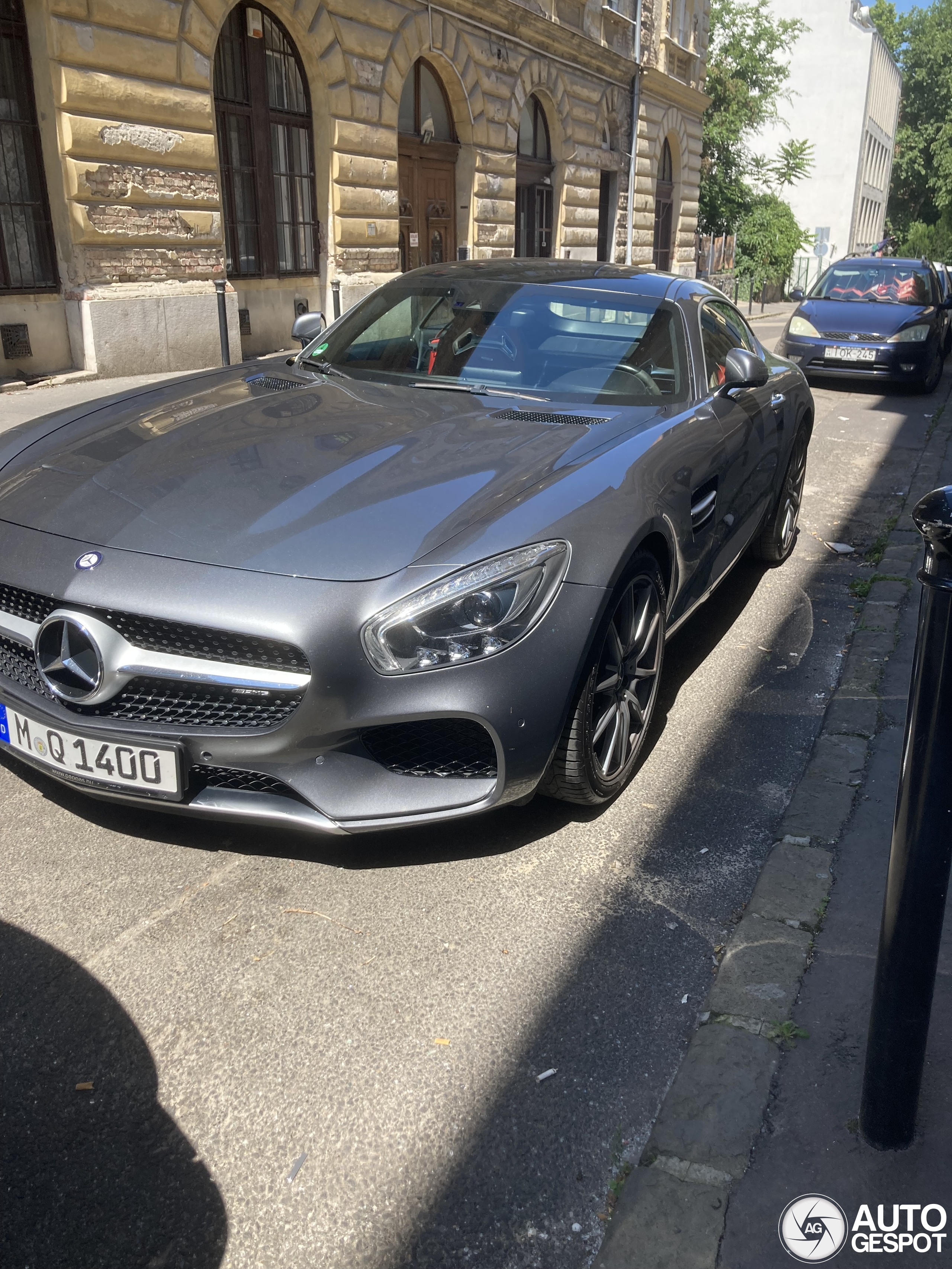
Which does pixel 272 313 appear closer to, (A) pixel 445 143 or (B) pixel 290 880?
(A) pixel 445 143

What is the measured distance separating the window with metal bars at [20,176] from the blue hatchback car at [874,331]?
306 inches

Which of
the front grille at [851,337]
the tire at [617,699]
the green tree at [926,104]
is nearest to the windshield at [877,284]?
the front grille at [851,337]

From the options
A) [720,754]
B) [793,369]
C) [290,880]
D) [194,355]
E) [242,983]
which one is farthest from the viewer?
[194,355]

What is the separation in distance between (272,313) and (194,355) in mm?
2259

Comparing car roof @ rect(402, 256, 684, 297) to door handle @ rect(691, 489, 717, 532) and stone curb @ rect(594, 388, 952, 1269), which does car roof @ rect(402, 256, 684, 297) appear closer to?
door handle @ rect(691, 489, 717, 532)

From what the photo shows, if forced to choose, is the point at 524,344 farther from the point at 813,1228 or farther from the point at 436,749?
the point at 813,1228

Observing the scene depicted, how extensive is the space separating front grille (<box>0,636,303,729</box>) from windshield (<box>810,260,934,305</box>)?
12.0 m

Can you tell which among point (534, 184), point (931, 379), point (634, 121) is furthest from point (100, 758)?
point (634, 121)

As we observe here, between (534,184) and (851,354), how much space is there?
992 centimetres

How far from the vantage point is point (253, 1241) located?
1.73 metres

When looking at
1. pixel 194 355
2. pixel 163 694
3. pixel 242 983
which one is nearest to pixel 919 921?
pixel 242 983

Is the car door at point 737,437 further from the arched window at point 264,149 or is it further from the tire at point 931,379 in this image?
the arched window at point 264,149

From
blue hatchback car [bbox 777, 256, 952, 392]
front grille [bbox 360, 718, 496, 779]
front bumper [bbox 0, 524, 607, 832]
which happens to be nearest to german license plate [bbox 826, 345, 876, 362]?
→ blue hatchback car [bbox 777, 256, 952, 392]

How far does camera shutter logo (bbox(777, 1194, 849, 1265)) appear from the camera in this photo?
5.67 ft
